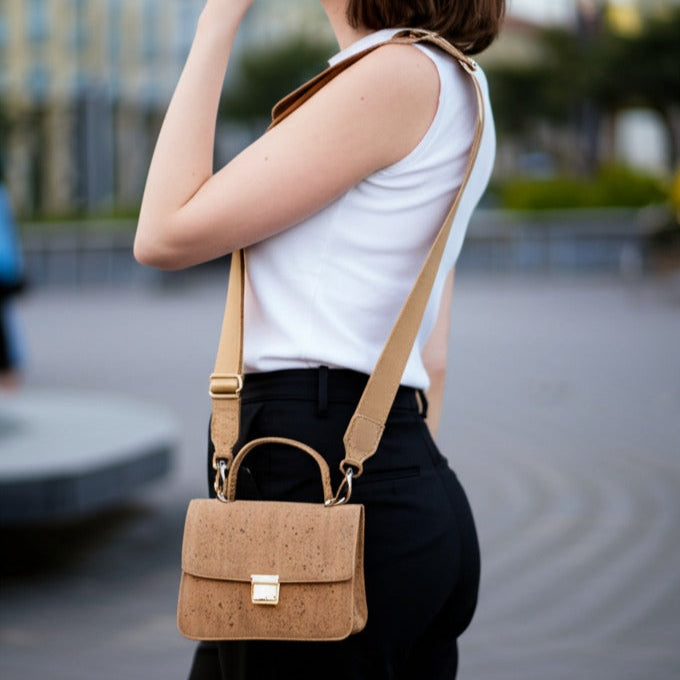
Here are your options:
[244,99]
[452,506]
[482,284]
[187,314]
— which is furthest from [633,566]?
[244,99]

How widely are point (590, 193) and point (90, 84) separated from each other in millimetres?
17513

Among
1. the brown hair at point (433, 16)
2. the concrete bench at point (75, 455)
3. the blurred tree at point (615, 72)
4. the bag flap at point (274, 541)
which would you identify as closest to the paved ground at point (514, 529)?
the concrete bench at point (75, 455)

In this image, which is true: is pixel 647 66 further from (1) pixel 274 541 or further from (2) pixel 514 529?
(1) pixel 274 541

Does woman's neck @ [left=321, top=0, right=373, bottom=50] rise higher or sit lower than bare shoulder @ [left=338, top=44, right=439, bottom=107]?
higher

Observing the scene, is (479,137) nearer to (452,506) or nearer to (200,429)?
(452,506)

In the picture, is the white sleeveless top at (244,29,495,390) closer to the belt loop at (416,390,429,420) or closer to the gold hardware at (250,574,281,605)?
the belt loop at (416,390,429,420)

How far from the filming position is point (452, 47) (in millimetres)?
1684

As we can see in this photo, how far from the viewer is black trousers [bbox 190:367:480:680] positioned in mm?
1646

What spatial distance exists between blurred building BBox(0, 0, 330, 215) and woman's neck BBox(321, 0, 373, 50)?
93.7ft

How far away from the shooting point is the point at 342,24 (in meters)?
1.78

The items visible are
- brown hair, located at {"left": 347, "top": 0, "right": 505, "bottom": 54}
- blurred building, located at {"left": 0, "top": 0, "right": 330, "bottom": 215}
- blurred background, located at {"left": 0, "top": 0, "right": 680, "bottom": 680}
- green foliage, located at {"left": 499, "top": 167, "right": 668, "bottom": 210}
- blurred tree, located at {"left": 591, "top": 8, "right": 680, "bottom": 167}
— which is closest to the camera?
brown hair, located at {"left": 347, "top": 0, "right": 505, "bottom": 54}

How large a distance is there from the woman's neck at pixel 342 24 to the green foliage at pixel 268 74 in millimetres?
37223

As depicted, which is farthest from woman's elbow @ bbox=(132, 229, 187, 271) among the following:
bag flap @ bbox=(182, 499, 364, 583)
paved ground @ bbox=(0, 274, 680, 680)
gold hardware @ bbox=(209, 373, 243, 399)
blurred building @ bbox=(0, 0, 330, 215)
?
blurred building @ bbox=(0, 0, 330, 215)

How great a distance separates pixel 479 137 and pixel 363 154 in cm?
18
